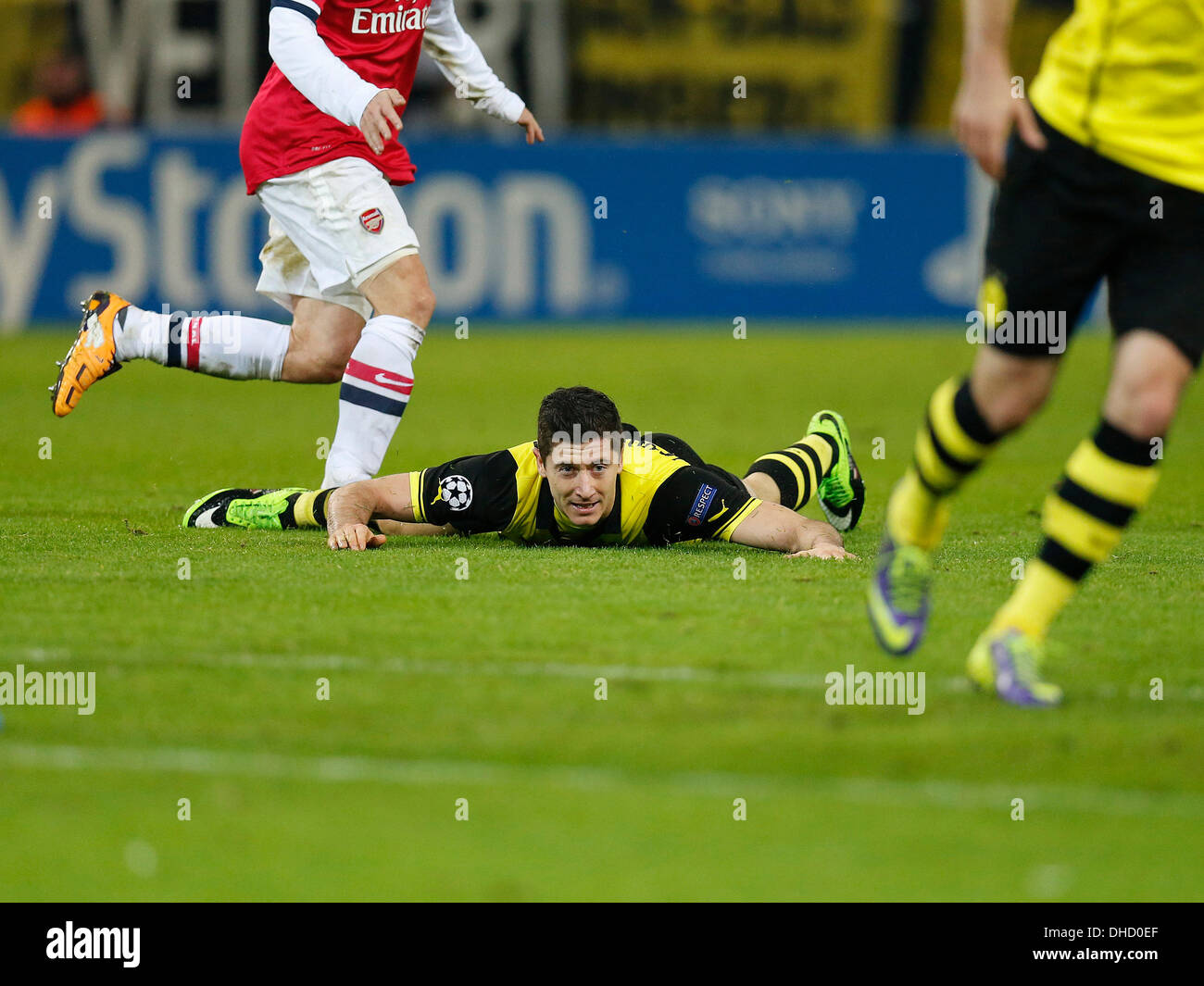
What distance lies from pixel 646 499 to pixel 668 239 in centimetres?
1350

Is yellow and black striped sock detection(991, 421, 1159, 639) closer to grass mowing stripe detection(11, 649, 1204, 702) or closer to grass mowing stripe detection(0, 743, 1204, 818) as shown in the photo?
grass mowing stripe detection(11, 649, 1204, 702)

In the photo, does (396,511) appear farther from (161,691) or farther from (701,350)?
(701,350)

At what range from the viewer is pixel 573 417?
562 cm

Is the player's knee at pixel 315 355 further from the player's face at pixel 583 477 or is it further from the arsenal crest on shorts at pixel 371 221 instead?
the player's face at pixel 583 477

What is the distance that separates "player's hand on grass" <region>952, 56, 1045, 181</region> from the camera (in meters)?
3.86

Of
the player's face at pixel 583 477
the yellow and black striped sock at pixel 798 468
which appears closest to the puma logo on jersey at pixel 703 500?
the player's face at pixel 583 477

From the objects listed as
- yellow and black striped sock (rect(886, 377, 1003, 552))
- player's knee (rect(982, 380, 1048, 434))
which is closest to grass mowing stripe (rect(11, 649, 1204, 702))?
yellow and black striped sock (rect(886, 377, 1003, 552))

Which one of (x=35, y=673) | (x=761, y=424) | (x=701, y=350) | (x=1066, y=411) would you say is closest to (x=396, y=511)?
(x=35, y=673)

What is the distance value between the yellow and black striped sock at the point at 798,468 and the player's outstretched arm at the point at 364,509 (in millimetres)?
1317

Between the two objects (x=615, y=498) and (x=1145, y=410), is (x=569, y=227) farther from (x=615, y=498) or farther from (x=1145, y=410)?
(x=1145, y=410)

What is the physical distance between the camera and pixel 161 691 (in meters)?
3.93

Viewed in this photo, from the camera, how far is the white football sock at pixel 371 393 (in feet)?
20.4

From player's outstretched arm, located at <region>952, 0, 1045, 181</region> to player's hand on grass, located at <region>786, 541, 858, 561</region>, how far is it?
206 cm
